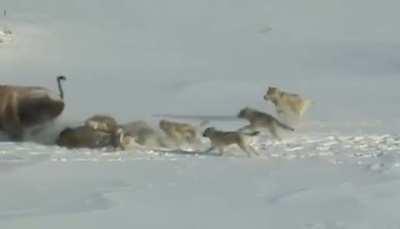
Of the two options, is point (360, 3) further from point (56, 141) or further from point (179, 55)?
point (56, 141)

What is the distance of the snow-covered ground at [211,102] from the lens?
795 cm

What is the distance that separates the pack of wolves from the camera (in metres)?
10.3

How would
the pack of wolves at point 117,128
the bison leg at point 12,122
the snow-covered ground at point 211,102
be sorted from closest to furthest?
1. the snow-covered ground at point 211,102
2. the pack of wolves at point 117,128
3. the bison leg at point 12,122

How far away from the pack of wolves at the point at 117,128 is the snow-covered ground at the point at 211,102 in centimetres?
19

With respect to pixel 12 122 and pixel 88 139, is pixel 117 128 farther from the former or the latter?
pixel 12 122

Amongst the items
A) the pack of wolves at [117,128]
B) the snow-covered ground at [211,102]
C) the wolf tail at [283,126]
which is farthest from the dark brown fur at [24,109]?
the wolf tail at [283,126]

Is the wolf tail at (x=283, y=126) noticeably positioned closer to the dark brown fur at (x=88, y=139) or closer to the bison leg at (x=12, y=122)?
the dark brown fur at (x=88, y=139)

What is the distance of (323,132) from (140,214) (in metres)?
3.94

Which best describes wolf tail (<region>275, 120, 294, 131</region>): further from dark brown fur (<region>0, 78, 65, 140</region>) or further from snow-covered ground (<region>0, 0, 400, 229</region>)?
dark brown fur (<region>0, 78, 65, 140</region>)

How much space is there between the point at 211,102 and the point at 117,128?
3.51 metres

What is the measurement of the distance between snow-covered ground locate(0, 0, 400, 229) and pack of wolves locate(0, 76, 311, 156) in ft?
0.64

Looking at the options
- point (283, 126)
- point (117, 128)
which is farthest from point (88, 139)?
point (283, 126)

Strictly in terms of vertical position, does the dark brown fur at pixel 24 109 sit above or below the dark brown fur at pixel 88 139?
above

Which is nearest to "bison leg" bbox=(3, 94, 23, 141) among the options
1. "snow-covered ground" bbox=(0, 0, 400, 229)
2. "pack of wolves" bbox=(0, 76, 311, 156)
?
"pack of wolves" bbox=(0, 76, 311, 156)
